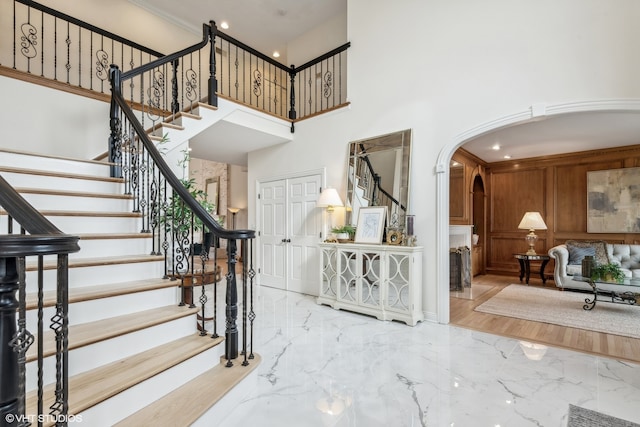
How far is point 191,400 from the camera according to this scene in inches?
66.9

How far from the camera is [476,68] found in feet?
11.5

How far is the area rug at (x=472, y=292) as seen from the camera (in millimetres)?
5073

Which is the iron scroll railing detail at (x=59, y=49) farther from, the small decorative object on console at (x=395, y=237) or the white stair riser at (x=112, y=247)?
the small decorative object on console at (x=395, y=237)

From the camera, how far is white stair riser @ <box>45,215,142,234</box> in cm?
238

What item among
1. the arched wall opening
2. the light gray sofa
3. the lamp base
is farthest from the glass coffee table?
the arched wall opening

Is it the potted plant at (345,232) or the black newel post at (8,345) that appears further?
the potted plant at (345,232)

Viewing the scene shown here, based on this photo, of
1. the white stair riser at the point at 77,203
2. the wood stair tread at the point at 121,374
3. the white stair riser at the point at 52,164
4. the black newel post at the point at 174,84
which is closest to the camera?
the wood stair tread at the point at 121,374

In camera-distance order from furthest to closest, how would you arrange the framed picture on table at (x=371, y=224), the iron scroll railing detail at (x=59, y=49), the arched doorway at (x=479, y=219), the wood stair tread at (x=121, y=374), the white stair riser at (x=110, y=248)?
the arched doorway at (x=479, y=219) < the iron scroll railing detail at (x=59, y=49) < the framed picture on table at (x=371, y=224) < the white stair riser at (x=110, y=248) < the wood stair tread at (x=121, y=374)

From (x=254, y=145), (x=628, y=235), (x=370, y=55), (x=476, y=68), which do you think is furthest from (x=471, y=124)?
(x=628, y=235)

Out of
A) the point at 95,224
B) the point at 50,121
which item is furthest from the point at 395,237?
the point at 50,121

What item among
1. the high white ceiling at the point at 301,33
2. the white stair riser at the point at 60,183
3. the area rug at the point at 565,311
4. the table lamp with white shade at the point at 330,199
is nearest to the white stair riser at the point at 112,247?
the white stair riser at the point at 60,183

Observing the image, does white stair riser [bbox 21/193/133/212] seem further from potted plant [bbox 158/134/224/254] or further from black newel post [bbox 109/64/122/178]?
black newel post [bbox 109/64/122/178]

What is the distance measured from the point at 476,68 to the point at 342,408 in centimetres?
377

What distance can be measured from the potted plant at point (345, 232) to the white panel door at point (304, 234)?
0.64 meters
